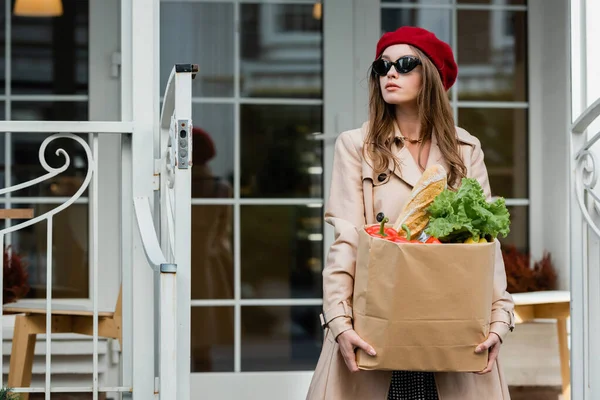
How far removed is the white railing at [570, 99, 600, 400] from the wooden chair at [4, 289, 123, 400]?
1.55 metres

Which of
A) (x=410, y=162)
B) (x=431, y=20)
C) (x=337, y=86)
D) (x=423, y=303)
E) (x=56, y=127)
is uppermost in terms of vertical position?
(x=431, y=20)

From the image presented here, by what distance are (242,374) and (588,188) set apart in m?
2.12

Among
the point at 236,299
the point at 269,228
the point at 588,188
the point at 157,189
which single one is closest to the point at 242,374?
the point at 236,299

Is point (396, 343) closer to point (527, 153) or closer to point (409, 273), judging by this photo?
point (409, 273)

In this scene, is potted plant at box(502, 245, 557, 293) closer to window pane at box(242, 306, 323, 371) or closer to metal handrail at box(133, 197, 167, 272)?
window pane at box(242, 306, 323, 371)

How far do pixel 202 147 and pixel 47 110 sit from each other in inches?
28.9

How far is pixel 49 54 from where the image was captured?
4355mm

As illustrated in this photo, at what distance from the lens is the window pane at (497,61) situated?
4527 millimetres

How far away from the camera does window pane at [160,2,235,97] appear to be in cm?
436

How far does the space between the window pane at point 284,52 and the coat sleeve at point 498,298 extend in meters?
2.20

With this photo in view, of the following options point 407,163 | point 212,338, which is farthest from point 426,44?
point 212,338

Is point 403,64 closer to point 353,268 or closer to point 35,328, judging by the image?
point 353,268

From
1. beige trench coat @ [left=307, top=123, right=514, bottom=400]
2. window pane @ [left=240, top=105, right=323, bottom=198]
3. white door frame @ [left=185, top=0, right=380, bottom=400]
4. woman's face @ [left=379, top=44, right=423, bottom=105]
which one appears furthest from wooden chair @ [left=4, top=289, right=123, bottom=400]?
woman's face @ [left=379, top=44, right=423, bottom=105]

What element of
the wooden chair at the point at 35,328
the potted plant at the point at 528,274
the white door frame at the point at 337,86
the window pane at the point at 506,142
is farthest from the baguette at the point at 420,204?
the window pane at the point at 506,142
